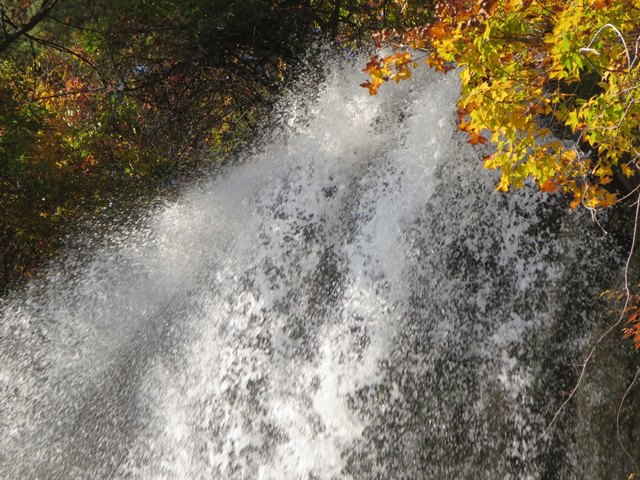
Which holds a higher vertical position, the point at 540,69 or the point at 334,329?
the point at 540,69

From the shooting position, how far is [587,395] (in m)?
6.02

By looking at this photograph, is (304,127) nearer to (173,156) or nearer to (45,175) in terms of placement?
(173,156)

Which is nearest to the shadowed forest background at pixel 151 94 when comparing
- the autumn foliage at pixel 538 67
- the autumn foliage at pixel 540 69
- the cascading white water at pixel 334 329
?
the cascading white water at pixel 334 329

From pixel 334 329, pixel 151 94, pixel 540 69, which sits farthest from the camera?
pixel 151 94

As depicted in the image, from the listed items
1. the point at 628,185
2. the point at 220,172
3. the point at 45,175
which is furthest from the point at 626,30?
the point at 45,175

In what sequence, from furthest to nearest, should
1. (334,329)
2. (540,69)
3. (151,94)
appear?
1. (151,94)
2. (334,329)
3. (540,69)

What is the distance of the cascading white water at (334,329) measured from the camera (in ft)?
19.5

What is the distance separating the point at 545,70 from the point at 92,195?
850cm

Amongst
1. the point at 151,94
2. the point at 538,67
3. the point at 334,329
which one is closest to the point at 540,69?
the point at 538,67

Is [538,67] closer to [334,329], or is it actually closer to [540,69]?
[540,69]

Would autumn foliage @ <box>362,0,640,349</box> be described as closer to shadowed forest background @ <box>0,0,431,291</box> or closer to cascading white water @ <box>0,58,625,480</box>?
cascading white water @ <box>0,58,625,480</box>

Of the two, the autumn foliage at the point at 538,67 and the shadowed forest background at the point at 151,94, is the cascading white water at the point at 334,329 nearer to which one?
the autumn foliage at the point at 538,67

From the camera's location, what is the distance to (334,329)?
21.3 ft

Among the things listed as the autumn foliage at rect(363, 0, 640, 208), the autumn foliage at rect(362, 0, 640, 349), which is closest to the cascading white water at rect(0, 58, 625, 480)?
the autumn foliage at rect(362, 0, 640, 349)
